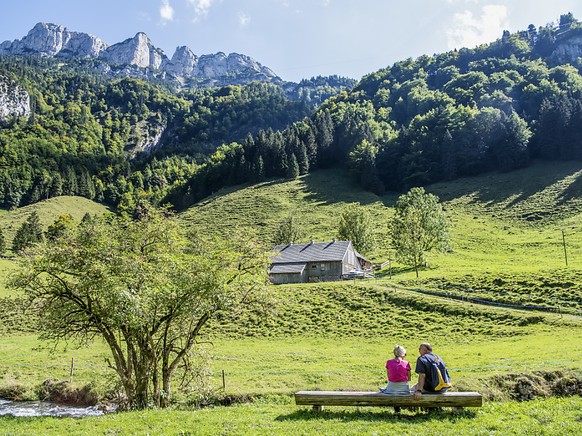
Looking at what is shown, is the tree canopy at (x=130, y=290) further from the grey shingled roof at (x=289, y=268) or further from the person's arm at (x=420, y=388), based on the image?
the grey shingled roof at (x=289, y=268)

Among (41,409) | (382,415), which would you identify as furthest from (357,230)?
(382,415)

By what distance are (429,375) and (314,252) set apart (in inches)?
2629

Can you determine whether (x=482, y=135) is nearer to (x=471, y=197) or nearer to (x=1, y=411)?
(x=471, y=197)

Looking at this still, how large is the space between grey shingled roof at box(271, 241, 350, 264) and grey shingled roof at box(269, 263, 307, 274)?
30.9 inches

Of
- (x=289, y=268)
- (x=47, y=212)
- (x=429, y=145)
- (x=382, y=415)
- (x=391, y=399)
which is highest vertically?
(x=429, y=145)

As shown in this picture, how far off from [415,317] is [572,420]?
3606 centimetres

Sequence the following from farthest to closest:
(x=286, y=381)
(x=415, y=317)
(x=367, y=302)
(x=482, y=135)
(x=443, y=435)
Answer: (x=482, y=135)
(x=367, y=302)
(x=415, y=317)
(x=286, y=381)
(x=443, y=435)

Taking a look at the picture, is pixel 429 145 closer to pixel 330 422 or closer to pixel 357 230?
pixel 357 230

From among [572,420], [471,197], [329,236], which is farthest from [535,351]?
[471,197]

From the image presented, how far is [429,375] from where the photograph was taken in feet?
41.6

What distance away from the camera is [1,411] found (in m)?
24.1

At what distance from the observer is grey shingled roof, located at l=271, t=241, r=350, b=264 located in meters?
77.1

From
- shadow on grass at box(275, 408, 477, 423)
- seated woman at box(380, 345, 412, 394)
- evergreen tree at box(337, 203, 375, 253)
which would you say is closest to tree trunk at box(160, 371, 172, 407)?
shadow on grass at box(275, 408, 477, 423)

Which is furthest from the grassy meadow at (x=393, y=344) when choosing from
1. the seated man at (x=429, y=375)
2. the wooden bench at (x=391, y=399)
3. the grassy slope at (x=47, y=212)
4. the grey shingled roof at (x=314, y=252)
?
the grassy slope at (x=47, y=212)
